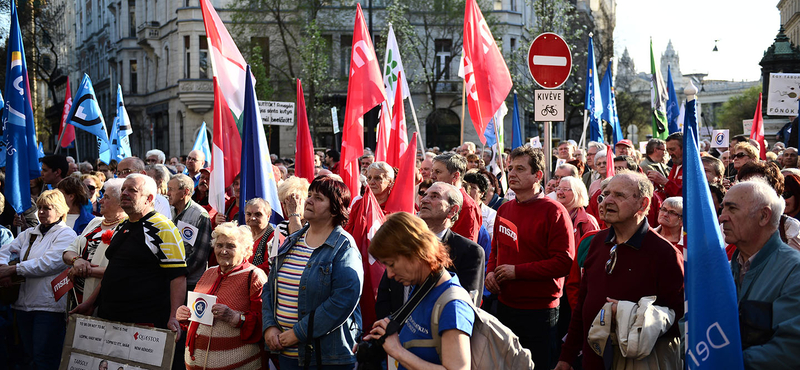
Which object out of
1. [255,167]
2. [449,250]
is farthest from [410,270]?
[255,167]

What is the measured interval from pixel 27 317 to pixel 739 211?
587cm

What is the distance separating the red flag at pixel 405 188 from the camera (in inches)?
237

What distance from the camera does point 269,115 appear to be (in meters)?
12.8

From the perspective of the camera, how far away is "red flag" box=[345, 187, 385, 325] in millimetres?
5336

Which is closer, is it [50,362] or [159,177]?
[50,362]

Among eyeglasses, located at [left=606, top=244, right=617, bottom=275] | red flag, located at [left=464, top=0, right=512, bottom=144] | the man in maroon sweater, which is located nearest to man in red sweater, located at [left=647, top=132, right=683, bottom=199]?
red flag, located at [left=464, top=0, right=512, bottom=144]

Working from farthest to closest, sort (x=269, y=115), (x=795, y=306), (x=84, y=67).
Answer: (x=84, y=67), (x=269, y=115), (x=795, y=306)

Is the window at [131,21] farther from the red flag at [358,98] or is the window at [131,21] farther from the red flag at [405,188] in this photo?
the red flag at [405,188]

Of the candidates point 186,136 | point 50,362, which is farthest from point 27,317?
point 186,136

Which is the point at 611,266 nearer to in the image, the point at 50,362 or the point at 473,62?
the point at 50,362

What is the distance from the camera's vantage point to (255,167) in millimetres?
6477

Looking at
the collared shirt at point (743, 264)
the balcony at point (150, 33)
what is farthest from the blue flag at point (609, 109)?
the balcony at point (150, 33)

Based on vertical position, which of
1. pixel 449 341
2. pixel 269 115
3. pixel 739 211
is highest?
pixel 269 115

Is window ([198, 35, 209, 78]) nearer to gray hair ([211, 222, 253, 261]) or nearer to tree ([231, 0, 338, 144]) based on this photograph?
tree ([231, 0, 338, 144])
